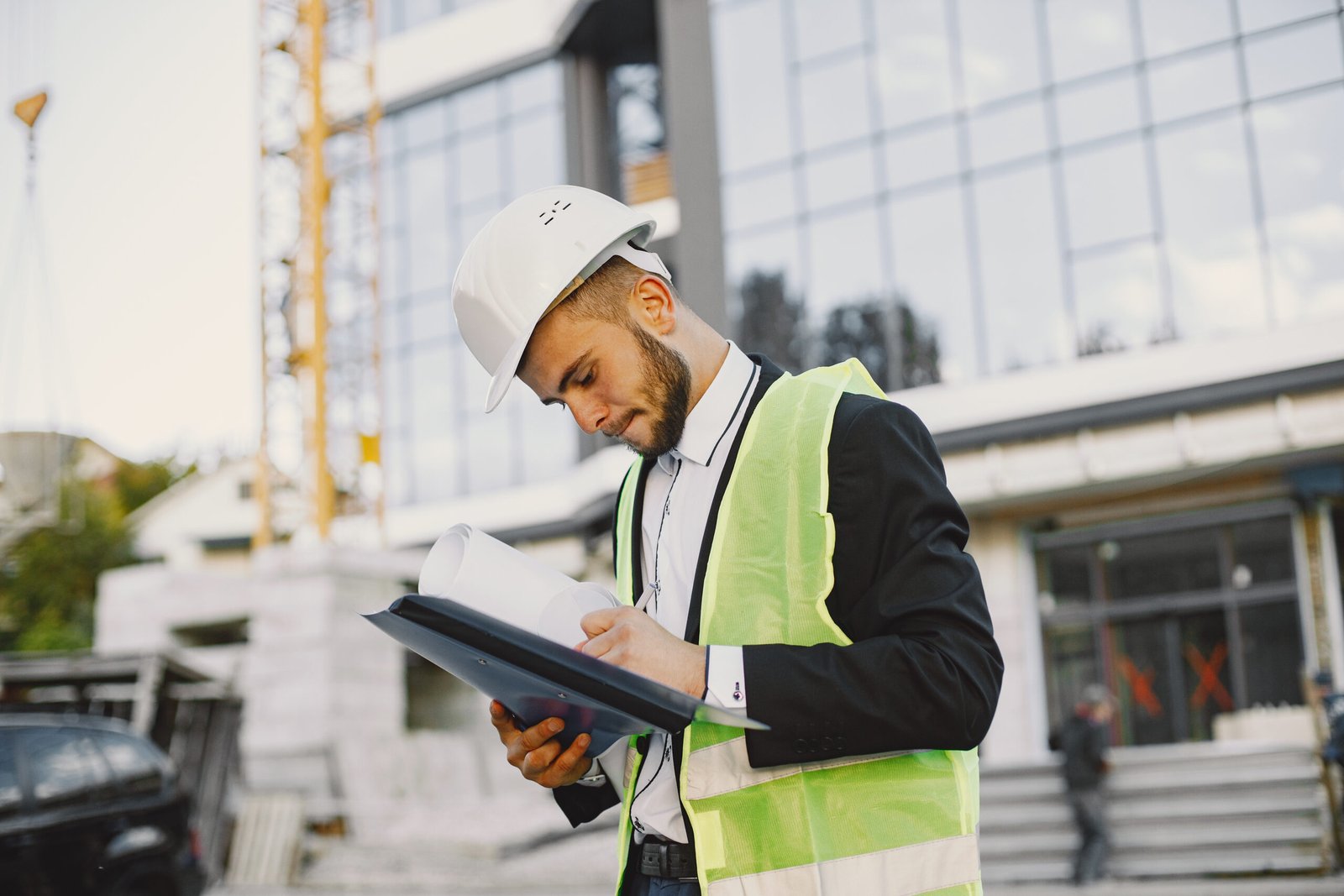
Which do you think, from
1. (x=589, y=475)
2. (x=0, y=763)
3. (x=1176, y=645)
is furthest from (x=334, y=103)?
(x=0, y=763)

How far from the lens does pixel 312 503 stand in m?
33.9

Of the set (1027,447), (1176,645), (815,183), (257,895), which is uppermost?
(815,183)

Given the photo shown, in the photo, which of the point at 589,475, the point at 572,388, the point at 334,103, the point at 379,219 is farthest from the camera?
the point at 334,103

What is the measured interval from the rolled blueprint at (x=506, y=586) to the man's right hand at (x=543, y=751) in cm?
18

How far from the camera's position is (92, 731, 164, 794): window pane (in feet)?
26.1

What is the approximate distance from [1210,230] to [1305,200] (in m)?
1.29

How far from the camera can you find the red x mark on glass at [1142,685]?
68.1 ft

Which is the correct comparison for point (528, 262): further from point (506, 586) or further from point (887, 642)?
point (887, 642)

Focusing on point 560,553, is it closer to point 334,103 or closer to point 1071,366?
point 1071,366

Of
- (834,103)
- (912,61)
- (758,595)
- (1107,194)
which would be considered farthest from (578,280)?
(834,103)

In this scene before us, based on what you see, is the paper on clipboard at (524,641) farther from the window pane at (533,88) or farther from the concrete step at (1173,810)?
the window pane at (533,88)

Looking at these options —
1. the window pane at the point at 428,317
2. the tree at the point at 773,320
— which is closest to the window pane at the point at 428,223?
the window pane at the point at 428,317

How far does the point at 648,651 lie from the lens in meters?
1.82

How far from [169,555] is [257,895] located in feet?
117
